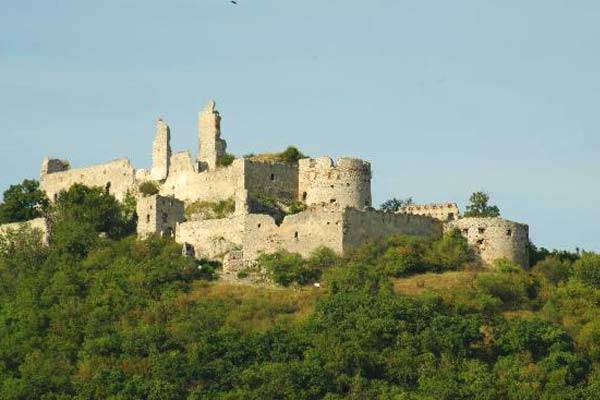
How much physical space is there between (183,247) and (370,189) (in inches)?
283

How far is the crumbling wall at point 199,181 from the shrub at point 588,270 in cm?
1259

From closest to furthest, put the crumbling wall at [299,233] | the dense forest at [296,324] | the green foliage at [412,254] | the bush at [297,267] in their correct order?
the dense forest at [296,324] < the bush at [297,267] < the green foliage at [412,254] < the crumbling wall at [299,233]

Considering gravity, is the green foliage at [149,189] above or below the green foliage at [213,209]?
above

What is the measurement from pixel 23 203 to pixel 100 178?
3.20m

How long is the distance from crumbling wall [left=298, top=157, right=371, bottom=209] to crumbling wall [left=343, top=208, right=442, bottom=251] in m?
2.30

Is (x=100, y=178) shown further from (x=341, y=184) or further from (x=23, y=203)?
(x=341, y=184)

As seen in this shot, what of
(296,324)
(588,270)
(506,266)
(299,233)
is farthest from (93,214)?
(588,270)

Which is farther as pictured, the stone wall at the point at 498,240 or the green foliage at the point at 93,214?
the green foliage at the point at 93,214

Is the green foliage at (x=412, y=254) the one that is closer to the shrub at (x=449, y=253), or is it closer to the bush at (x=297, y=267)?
the shrub at (x=449, y=253)

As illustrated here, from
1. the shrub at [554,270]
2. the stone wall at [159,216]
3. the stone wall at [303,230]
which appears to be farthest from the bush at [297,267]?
the shrub at [554,270]

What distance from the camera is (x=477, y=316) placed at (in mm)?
63250

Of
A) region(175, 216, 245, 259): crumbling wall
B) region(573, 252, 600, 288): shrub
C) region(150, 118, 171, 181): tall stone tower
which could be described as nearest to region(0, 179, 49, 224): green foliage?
region(150, 118, 171, 181): tall stone tower

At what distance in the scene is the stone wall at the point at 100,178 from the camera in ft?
254

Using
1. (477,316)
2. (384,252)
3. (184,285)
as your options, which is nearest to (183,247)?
(184,285)
